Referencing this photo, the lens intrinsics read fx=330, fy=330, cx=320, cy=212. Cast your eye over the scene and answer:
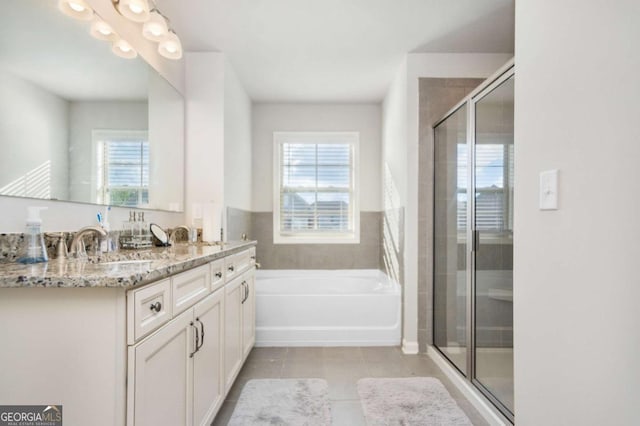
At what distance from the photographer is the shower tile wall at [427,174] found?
2865 mm

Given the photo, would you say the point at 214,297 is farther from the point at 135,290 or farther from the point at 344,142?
the point at 344,142

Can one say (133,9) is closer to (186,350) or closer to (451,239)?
(186,350)

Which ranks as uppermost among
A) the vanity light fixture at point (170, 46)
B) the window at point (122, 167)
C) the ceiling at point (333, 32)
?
the ceiling at point (333, 32)

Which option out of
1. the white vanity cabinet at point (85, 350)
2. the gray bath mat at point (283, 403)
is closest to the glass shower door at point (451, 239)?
the gray bath mat at point (283, 403)

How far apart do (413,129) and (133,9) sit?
7.21 feet

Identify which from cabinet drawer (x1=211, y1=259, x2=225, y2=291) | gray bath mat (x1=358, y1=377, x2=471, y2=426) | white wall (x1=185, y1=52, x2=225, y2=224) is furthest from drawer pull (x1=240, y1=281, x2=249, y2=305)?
gray bath mat (x1=358, y1=377, x2=471, y2=426)

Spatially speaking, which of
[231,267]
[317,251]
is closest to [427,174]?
[317,251]

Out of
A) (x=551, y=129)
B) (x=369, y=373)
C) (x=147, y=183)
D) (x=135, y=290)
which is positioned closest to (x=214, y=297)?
(x=135, y=290)

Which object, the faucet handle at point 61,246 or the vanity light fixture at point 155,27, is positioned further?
the vanity light fixture at point 155,27

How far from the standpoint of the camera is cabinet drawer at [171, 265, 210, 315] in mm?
1242

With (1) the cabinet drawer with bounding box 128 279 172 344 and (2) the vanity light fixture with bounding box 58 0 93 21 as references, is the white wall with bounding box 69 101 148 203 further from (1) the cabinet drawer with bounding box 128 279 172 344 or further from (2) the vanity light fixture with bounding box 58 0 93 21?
(1) the cabinet drawer with bounding box 128 279 172 344

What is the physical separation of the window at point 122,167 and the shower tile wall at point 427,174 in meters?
2.17

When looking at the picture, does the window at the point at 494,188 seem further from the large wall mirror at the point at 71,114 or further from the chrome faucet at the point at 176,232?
the large wall mirror at the point at 71,114

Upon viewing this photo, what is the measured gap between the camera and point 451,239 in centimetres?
253
